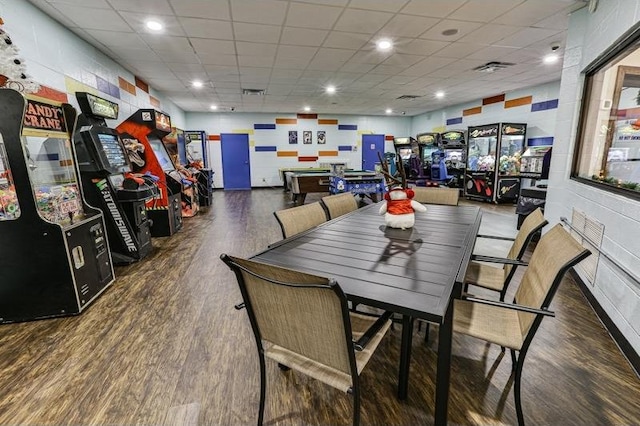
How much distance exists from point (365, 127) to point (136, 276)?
9960 millimetres

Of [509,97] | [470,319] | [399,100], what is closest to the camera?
[470,319]

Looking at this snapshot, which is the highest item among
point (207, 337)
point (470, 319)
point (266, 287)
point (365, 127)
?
point (365, 127)

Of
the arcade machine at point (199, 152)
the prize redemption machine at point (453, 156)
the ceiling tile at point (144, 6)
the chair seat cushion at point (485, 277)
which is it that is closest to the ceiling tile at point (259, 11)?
the ceiling tile at point (144, 6)

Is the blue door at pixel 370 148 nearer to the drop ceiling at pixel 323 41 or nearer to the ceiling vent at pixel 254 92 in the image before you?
the drop ceiling at pixel 323 41

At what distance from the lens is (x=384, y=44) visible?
409 centimetres

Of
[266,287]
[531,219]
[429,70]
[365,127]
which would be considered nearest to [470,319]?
[531,219]

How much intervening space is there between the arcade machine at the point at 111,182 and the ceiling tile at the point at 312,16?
8.35 feet

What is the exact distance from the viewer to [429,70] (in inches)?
211

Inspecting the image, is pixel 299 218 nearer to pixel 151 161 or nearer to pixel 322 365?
pixel 322 365

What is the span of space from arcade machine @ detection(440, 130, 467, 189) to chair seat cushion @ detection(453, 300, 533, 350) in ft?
24.5

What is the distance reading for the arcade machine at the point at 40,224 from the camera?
2.08 meters

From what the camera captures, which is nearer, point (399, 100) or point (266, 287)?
point (266, 287)

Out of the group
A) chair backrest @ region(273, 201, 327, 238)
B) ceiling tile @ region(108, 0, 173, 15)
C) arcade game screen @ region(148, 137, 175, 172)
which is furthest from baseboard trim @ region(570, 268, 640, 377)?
arcade game screen @ region(148, 137, 175, 172)

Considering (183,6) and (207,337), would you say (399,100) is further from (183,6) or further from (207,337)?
(207,337)
